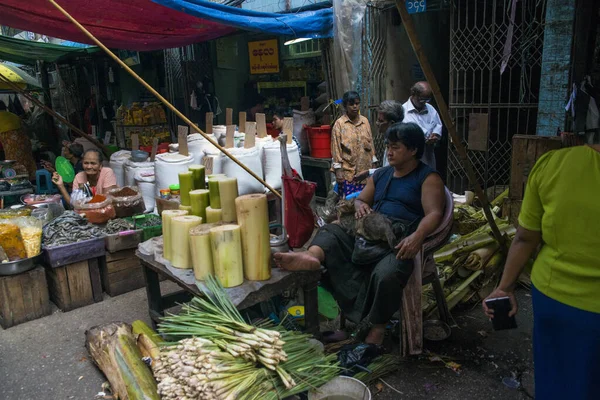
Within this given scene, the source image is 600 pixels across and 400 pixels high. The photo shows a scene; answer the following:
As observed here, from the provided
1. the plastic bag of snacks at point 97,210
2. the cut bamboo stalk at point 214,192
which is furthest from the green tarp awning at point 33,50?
the cut bamboo stalk at point 214,192

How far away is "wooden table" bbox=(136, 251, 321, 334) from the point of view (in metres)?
2.81

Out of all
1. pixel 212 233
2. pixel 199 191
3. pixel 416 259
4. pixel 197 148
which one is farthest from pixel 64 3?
pixel 416 259

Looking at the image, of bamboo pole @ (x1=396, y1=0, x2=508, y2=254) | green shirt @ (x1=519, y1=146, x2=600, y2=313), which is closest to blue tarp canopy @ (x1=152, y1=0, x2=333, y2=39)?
bamboo pole @ (x1=396, y1=0, x2=508, y2=254)

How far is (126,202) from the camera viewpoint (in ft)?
16.2

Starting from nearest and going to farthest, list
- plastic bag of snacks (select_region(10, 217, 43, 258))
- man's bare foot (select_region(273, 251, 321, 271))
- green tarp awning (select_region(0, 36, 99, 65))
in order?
man's bare foot (select_region(273, 251, 321, 271)) < plastic bag of snacks (select_region(10, 217, 43, 258)) < green tarp awning (select_region(0, 36, 99, 65))

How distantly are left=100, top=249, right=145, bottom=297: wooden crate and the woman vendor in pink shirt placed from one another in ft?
3.42

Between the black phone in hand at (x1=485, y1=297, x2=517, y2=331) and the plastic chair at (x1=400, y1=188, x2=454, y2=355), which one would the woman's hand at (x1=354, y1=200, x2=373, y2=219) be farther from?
the black phone in hand at (x1=485, y1=297, x2=517, y2=331)

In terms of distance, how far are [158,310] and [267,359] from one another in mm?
1755

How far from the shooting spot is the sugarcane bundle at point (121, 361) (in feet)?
8.57

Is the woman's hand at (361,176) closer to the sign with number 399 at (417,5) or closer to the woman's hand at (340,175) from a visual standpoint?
the woman's hand at (340,175)

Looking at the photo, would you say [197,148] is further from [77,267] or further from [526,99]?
[526,99]

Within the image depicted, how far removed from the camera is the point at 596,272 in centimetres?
183

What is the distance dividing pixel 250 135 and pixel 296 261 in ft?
11.8

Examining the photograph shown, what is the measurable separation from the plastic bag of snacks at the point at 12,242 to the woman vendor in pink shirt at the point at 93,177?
52.0 inches
